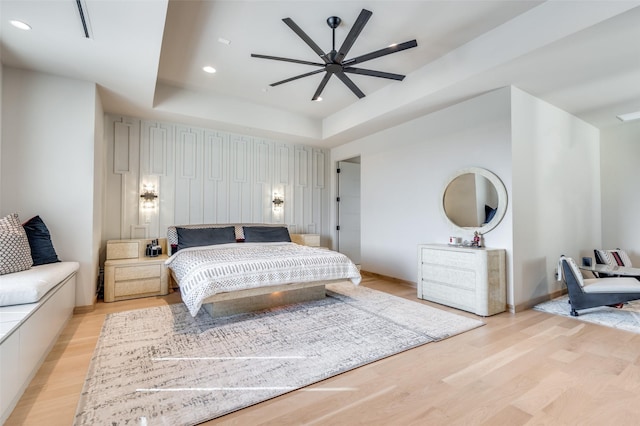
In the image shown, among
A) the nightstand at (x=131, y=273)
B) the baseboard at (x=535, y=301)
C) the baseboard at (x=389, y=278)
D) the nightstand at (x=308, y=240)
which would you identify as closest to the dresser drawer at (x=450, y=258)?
the baseboard at (x=535, y=301)

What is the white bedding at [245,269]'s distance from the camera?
9.78 ft

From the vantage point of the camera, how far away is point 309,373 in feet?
7.14

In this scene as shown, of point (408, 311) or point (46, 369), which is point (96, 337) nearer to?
point (46, 369)

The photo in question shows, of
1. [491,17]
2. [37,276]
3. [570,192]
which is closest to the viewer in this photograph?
[37,276]

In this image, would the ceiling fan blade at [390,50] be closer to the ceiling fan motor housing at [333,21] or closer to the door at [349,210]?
the ceiling fan motor housing at [333,21]

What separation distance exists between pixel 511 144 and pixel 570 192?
1.91m

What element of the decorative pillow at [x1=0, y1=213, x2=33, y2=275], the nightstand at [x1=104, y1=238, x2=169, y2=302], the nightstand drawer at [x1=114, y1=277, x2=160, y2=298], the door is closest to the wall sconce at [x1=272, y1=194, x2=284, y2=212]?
the door

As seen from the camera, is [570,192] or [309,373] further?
[570,192]

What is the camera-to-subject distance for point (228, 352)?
8.20 feet

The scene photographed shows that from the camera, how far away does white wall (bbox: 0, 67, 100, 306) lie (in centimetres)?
323

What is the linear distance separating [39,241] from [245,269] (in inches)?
85.9

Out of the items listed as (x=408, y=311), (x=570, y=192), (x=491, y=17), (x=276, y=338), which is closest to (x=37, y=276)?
(x=276, y=338)

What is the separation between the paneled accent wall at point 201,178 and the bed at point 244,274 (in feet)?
2.09

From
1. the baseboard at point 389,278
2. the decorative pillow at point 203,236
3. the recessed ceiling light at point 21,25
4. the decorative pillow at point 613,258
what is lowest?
the baseboard at point 389,278
